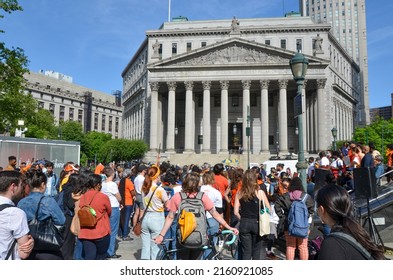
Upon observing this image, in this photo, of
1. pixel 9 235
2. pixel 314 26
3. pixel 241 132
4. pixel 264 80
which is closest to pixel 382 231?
pixel 9 235

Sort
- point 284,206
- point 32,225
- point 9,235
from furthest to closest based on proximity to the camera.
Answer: point 284,206
point 32,225
point 9,235

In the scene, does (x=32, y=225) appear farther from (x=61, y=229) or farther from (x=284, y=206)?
(x=284, y=206)

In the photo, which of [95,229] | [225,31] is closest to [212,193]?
[95,229]

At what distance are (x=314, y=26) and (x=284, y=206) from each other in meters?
60.5

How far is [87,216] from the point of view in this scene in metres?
5.58

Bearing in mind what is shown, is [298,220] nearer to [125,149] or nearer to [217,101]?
[125,149]

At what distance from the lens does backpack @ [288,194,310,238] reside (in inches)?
251

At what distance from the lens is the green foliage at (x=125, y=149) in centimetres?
5638

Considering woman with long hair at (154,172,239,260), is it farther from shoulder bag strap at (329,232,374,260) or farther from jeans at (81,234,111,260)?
shoulder bag strap at (329,232,374,260)

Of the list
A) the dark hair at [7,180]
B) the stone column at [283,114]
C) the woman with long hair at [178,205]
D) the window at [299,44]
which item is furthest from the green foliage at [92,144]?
the dark hair at [7,180]
